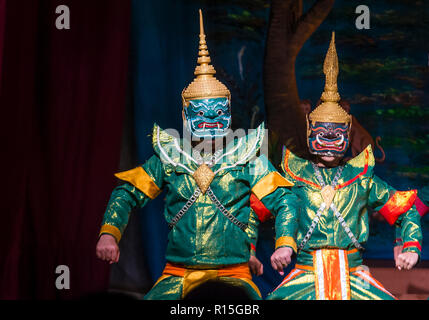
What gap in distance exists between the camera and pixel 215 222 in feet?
10.6

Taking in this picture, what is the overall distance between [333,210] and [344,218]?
0.23 feet

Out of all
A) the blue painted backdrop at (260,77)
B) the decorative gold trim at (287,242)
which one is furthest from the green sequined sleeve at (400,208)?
the blue painted backdrop at (260,77)

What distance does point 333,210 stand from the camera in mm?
3471

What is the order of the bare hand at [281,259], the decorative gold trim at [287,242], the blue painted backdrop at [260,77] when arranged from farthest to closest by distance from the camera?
the blue painted backdrop at [260,77] → the decorative gold trim at [287,242] → the bare hand at [281,259]

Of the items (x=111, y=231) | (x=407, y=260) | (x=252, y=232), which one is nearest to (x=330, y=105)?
(x=252, y=232)

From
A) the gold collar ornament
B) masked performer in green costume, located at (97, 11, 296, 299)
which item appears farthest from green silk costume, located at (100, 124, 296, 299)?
the gold collar ornament

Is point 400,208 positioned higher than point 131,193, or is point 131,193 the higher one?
point 131,193

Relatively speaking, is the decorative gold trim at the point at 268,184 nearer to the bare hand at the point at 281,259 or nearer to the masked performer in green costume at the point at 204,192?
the masked performer in green costume at the point at 204,192

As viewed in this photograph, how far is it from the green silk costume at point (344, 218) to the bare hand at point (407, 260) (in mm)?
62

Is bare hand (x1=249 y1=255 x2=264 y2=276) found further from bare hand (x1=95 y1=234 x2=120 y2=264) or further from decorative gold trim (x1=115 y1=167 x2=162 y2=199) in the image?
bare hand (x1=95 y1=234 x2=120 y2=264)

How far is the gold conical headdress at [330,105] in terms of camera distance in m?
3.49

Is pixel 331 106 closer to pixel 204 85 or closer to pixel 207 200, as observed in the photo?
pixel 204 85

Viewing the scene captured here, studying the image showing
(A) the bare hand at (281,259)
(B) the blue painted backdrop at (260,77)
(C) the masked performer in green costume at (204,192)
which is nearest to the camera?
(A) the bare hand at (281,259)
